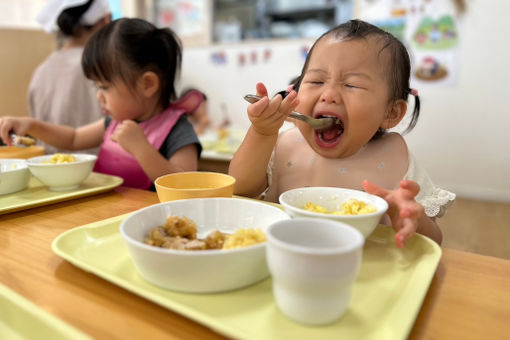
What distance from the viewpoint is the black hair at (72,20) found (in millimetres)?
1633

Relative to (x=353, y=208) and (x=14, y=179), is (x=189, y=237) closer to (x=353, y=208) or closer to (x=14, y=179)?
(x=353, y=208)

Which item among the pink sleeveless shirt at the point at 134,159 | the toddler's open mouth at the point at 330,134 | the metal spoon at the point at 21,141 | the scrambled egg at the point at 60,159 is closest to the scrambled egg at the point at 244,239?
the toddler's open mouth at the point at 330,134

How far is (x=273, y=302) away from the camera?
41 cm

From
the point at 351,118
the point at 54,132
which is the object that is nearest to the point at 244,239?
the point at 351,118

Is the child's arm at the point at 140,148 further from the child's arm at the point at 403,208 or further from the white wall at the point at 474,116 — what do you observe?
the white wall at the point at 474,116

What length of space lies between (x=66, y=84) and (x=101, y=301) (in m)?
1.54

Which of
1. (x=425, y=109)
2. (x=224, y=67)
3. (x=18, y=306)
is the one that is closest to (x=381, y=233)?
(x=18, y=306)

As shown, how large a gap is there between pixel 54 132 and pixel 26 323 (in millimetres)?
1094

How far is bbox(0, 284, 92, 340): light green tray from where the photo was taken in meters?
0.36

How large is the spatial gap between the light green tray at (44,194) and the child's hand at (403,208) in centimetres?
60

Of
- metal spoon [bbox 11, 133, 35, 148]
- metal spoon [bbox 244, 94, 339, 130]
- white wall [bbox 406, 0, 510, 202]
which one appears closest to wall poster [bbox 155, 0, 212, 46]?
white wall [bbox 406, 0, 510, 202]

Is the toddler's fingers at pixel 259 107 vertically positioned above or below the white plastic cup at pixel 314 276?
above

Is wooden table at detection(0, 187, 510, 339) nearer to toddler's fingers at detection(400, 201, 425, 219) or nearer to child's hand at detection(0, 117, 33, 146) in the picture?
toddler's fingers at detection(400, 201, 425, 219)

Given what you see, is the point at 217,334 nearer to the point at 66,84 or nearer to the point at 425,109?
the point at 66,84
